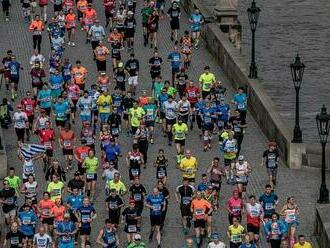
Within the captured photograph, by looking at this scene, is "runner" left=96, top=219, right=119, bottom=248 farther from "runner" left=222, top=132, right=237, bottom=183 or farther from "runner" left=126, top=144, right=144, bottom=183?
"runner" left=222, top=132, right=237, bottom=183

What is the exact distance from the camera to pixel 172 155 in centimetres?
4116

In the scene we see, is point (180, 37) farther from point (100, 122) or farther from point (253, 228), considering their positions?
point (253, 228)

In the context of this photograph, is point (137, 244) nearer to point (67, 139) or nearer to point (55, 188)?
point (55, 188)

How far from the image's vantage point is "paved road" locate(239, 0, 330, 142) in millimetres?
47531

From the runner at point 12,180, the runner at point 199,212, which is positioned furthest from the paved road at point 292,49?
the runner at point 12,180

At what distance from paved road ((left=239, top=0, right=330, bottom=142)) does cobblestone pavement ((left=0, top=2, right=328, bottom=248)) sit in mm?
1969

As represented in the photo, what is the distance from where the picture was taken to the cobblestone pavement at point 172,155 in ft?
118

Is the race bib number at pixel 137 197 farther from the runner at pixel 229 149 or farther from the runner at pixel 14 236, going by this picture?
the runner at pixel 229 149

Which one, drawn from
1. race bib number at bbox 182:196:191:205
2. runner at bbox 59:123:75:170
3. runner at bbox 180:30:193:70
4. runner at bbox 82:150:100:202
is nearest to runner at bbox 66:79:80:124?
runner at bbox 59:123:75:170

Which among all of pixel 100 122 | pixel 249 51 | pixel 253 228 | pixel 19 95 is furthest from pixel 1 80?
pixel 253 228

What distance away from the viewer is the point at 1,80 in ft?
→ 155

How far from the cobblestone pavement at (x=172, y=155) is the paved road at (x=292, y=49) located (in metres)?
1.97

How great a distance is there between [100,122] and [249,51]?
13421mm

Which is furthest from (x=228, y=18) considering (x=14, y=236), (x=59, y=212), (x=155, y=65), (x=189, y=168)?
(x=14, y=236)
